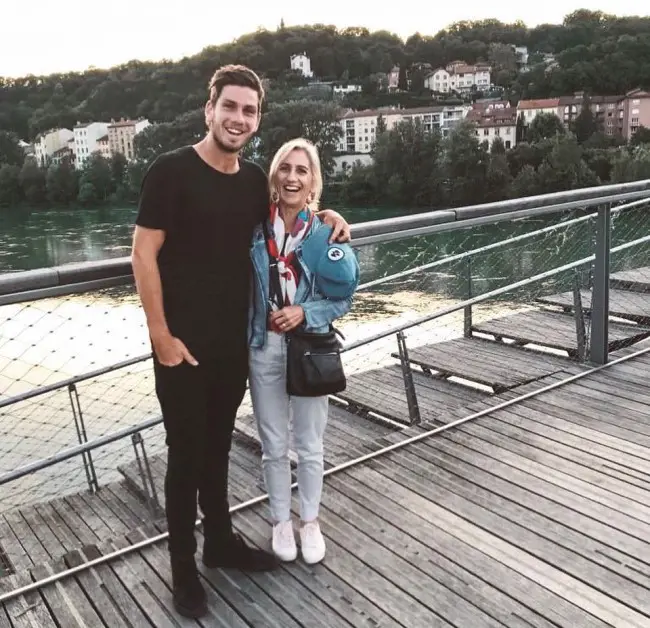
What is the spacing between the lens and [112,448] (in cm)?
923

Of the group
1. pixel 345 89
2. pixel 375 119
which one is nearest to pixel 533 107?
pixel 375 119

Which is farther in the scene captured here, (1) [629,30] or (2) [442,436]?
(1) [629,30]

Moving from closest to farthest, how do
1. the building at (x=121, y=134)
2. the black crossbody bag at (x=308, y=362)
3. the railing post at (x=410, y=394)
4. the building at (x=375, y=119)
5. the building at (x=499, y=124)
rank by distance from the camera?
the black crossbody bag at (x=308, y=362) → the railing post at (x=410, y=394) → the building at (x=499, y=124) → the building at (x=121, y=134) → the building at (x=375, y=119)

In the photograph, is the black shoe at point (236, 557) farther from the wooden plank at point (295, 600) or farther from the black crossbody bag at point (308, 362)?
the black crossbody bag at point (308, 362)

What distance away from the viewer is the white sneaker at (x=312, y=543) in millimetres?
1806

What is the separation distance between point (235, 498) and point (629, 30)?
7729 centimetres

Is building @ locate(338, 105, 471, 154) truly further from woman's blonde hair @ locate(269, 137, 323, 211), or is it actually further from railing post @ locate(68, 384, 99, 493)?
woman's blonde hair @ locate(269, 137, 323, 211)

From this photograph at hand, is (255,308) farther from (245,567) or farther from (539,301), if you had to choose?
(539,301)

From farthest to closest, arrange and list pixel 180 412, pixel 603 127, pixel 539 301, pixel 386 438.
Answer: pixel 603 127 < pixel 539 301 < pixel 386 438 < pixel 180 412

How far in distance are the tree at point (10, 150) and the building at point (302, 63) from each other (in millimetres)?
41610

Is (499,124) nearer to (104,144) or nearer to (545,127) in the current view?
(545,127)

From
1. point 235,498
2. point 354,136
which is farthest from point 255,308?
point 354,136

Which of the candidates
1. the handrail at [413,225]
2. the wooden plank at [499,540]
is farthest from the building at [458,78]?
the wooden plank at [499,540]

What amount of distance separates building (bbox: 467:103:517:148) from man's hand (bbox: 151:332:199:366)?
196 feet
